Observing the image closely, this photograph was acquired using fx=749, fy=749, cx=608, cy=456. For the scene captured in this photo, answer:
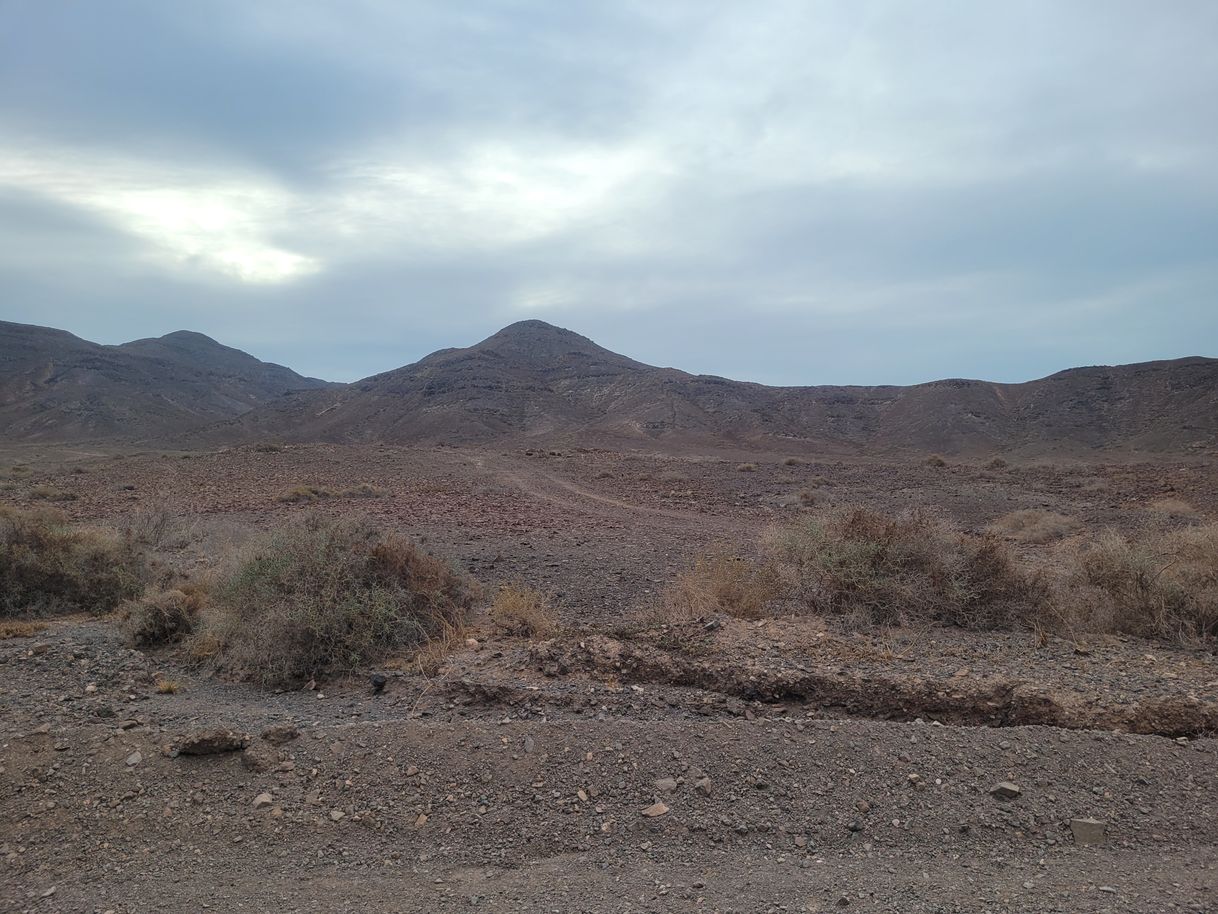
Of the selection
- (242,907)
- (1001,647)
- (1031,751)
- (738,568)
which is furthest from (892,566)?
(242,907)

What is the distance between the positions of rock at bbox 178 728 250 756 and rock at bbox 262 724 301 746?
136 millimetres

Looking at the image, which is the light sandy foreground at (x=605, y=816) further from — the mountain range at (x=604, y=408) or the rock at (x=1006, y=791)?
the mountain range at (x=604, y=408)

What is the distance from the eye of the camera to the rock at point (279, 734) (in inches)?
198

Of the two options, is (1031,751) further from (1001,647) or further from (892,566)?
(892,566)

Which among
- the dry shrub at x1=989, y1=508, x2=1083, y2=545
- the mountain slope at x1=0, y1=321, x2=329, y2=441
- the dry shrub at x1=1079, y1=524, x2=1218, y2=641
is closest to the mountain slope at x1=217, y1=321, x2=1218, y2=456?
the mountain slope at x1=0, y1=321, x2=329, y2=441

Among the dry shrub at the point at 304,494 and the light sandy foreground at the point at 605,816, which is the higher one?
the dry shrub at the point at 304,494

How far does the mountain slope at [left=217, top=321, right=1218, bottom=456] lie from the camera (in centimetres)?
5784

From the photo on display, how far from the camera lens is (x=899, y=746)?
474cm

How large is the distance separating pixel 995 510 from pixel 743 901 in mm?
19341

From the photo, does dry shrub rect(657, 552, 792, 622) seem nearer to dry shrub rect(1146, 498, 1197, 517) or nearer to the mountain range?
dry shrub rect(1146, 498, 1197, 517)

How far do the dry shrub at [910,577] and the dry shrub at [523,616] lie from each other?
8.73ft

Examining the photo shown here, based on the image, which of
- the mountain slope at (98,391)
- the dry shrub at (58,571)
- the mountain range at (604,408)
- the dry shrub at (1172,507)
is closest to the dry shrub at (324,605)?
the dry shrub at (58,571)

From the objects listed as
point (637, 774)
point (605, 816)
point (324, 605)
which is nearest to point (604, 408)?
point (324, 605)

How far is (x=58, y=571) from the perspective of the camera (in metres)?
9.23
